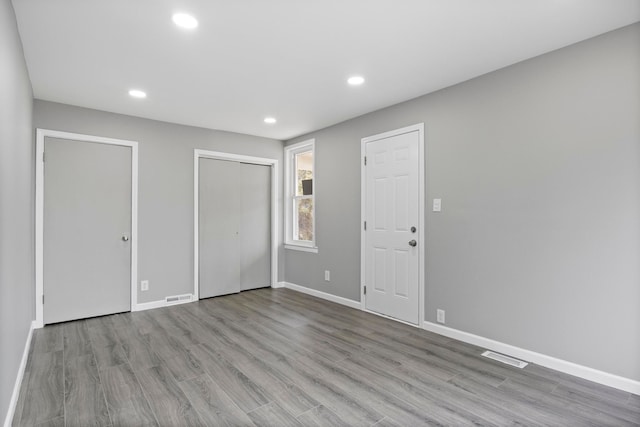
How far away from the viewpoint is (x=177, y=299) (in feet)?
14.7

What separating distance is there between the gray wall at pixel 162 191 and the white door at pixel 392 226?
2405mm

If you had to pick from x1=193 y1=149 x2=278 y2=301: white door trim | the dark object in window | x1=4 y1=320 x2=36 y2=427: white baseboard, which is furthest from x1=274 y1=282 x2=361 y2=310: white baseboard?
x1=4 y1=320 x2=36 y2=427: white baseboard

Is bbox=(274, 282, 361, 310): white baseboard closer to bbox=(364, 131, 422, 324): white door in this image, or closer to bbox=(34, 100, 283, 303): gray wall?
bbox=(364, 131, 422, 324): white door

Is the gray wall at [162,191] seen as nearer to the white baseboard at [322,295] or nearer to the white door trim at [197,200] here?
the white door trim at [197,200]

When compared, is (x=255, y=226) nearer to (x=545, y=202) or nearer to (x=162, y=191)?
(x=162, y=191)

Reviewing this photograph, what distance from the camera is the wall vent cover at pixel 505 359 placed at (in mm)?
2650

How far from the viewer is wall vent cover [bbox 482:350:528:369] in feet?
8.70

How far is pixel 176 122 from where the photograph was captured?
4496 millimetres

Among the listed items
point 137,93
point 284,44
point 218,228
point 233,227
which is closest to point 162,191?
point 218,228

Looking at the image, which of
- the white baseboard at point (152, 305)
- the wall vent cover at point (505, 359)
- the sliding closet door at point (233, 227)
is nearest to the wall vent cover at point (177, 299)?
the white baseboard at point (152, 305)

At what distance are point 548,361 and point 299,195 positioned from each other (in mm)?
3803

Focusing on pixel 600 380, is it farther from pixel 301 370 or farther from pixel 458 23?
pixel 458 23

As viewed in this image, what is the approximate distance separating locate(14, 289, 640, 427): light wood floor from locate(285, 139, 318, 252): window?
6.34ft

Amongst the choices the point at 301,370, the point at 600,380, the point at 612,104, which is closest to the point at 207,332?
the point at 301,370
